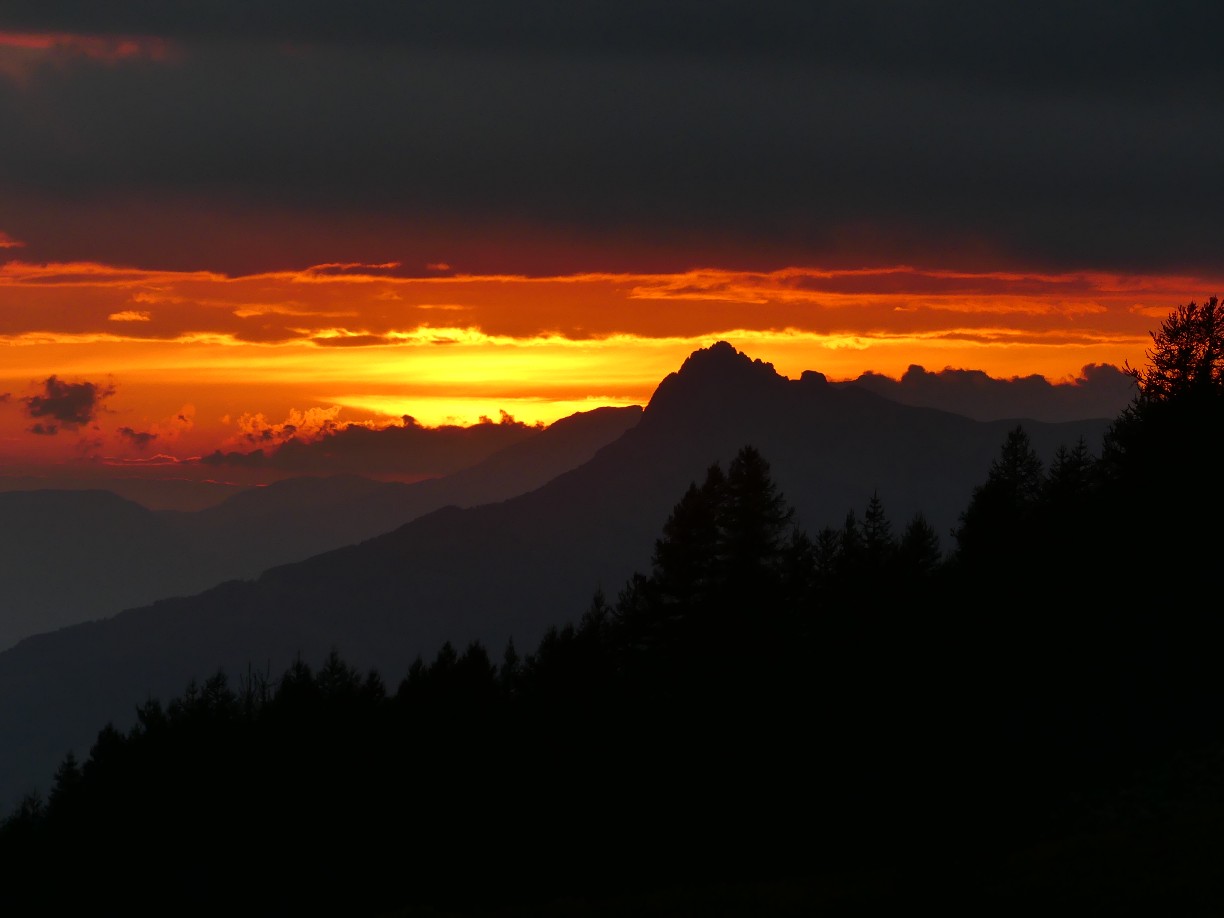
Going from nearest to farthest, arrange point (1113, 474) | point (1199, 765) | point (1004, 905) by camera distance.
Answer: point (1004, 905) → point (1199, 765) → point (1113, 474)

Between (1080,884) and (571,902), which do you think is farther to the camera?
(571,902)

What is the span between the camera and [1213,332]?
79.1 metres

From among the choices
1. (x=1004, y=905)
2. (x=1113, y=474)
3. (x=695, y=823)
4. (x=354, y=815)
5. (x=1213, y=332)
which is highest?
(x=1213, y=332)

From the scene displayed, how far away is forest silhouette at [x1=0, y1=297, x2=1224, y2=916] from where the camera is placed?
4081 cm

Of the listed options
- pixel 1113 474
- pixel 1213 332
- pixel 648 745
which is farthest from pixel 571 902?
pixel 1213 332

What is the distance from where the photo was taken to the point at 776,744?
173 feet

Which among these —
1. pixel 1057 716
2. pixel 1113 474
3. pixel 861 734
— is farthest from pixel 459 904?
pixel 1113 474

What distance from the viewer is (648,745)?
176 ft

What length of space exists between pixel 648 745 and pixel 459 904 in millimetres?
9353

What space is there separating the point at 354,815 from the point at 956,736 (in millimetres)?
28540

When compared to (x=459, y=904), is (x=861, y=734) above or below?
above

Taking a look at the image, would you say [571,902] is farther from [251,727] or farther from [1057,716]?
[251,727]

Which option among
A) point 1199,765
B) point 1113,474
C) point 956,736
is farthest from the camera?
point 1113,474

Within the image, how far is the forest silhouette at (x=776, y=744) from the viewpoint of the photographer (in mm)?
40812
